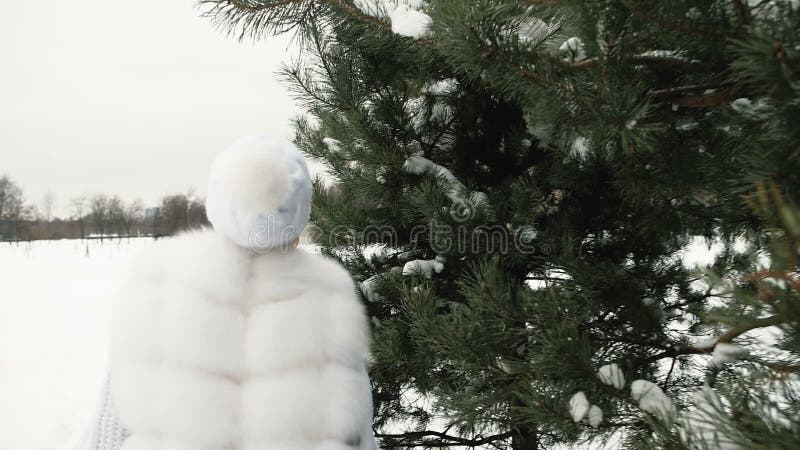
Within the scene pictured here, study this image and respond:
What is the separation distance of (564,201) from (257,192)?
1.15 m

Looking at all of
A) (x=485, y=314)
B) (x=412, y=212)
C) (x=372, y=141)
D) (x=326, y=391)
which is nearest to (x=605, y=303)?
(x=485, y=314)

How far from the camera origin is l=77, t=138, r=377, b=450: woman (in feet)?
4.06

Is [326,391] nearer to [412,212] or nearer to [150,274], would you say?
[150,274]

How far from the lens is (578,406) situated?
107cm

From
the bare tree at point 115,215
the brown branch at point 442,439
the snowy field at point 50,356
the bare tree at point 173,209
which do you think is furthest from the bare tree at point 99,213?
the brown branch at point 442,439

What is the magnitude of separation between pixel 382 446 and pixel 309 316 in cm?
106

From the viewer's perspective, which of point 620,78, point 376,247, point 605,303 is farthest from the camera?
point 376,247

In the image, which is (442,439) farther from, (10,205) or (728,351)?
(10,205)

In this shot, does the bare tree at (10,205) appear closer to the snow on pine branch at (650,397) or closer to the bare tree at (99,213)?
the bare tree at (99,213)

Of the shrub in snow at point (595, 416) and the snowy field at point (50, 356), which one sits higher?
the shrub in snow at point (595, 416)

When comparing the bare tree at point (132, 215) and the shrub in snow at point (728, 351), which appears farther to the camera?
the bare tree at point (132, 215)

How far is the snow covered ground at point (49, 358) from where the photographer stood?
16.6 ft

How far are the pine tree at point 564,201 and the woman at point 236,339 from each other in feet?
1.14

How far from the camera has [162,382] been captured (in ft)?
4.05
